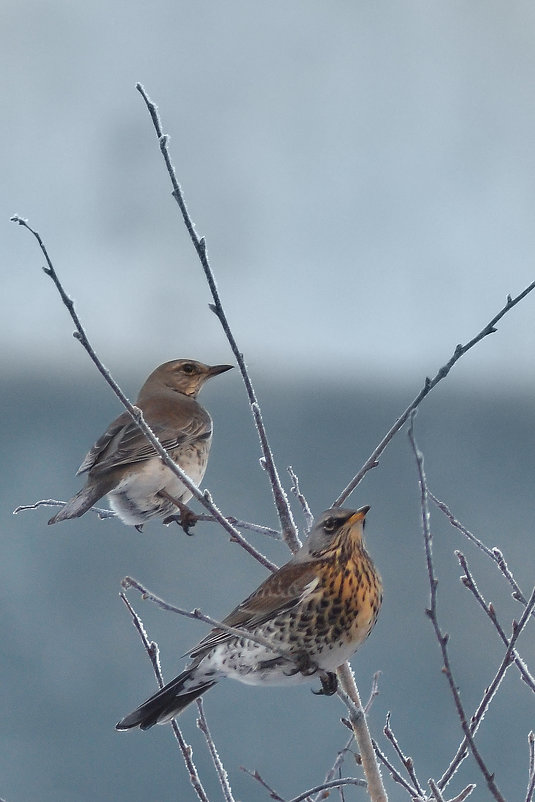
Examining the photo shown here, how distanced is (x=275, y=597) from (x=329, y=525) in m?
0.28

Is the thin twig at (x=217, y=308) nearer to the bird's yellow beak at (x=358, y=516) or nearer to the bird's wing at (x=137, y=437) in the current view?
the bird's yellow beak at (x=358, y=516)

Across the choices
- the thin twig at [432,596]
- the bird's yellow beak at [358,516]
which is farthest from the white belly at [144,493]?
the thin twig at [432,596]

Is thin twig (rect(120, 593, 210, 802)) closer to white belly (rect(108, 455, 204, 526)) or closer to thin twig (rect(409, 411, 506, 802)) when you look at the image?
thin twig (rect(409, 411, 506, 802))

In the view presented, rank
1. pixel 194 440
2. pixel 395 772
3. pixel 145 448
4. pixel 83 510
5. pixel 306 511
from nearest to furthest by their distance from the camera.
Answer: pixel 395 772, pixel 306 511, pixel 83 510, pixel 145 448, pixel 194 440

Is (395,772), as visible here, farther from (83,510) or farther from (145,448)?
(145,448)

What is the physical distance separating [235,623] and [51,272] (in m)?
1.36

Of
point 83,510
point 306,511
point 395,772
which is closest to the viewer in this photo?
point 395,772

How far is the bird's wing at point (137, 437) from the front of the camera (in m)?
4.16

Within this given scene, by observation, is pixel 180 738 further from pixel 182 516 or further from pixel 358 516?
pixel 182 516

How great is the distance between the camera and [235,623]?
127 inches

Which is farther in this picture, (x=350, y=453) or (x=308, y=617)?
(x=350, y=453)

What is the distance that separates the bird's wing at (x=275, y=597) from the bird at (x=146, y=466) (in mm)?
782

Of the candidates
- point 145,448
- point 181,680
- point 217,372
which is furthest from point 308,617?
point 217,372

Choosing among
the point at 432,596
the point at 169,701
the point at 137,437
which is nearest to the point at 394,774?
the point at 169,701
